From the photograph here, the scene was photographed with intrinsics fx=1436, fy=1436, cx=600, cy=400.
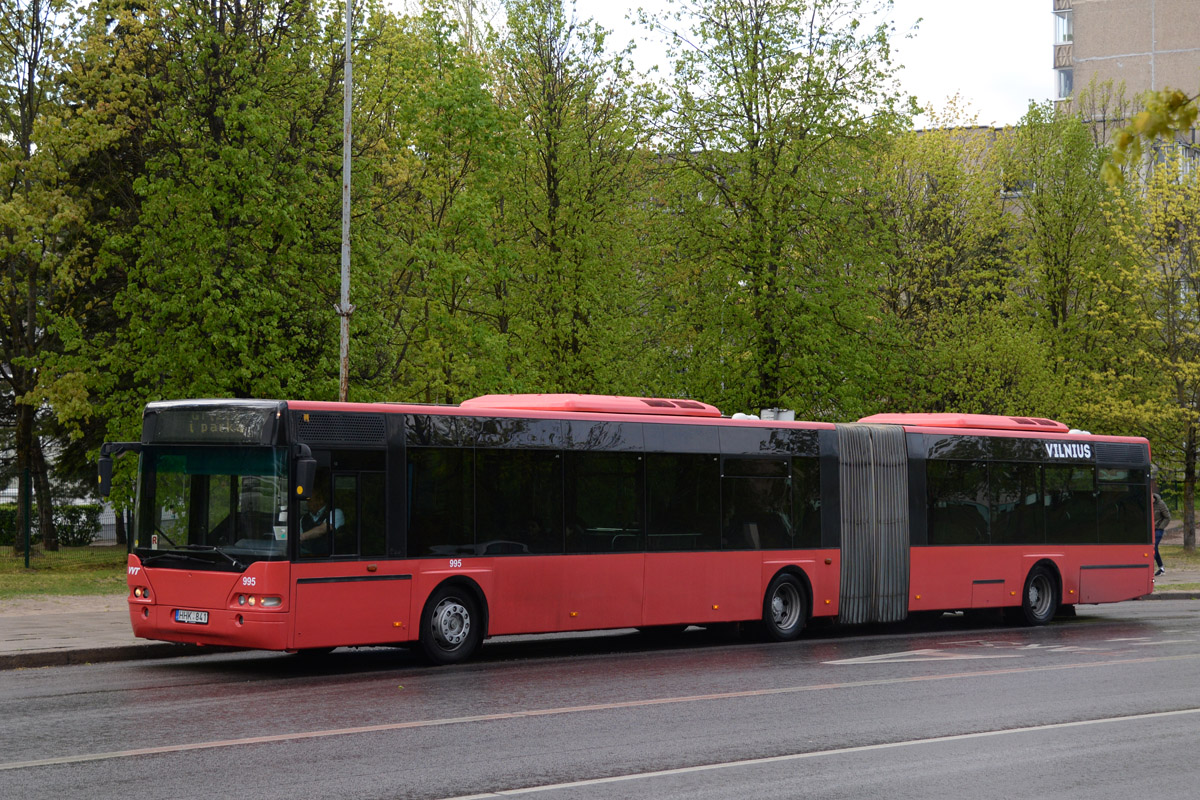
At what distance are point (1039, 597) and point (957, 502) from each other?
268 centimetres

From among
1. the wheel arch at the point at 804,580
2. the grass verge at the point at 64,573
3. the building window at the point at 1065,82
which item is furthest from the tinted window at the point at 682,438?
the building window at the point at 1065,82

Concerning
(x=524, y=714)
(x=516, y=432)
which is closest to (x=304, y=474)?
(x=516, y=432)

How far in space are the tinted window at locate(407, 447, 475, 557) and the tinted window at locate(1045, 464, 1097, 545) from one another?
1134 cm

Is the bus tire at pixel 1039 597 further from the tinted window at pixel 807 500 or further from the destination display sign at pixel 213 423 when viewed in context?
the destination display sign at pixel 213 423

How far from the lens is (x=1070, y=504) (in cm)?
2391

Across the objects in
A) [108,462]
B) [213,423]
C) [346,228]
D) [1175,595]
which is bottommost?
[1175,595]

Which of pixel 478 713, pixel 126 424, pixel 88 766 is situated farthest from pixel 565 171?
pixel 88 766

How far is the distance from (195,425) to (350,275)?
15.1 meters

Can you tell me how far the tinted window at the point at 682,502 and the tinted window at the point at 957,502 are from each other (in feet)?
14.6

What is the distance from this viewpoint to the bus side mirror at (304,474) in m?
14.4

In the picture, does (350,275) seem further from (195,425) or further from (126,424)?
(195,425)

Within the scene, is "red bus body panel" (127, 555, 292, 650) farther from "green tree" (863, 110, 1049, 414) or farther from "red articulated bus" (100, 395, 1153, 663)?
"green tree" (863, 110, 1049, 414)

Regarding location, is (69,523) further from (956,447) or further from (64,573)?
(956,447)

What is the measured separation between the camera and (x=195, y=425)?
15.3m
